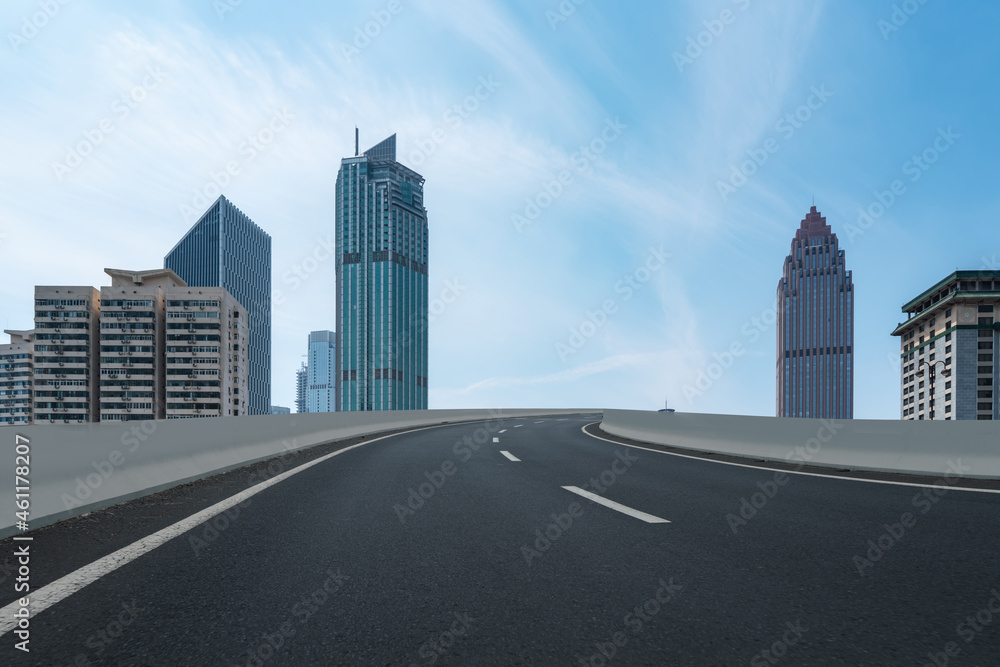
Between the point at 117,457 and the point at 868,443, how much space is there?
10345mm

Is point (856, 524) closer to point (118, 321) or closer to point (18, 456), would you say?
point (18, 456)

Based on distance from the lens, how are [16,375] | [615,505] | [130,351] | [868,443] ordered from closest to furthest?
1. [615,505]
2. [868,443]
3. [130,351]
4. [16,375]

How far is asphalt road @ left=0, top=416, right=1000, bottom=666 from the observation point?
263 cm

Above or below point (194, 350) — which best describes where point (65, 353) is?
below

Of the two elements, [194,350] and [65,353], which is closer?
[194,350]

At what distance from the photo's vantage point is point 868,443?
32.4 ft

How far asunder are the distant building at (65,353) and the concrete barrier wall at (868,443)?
162662mm

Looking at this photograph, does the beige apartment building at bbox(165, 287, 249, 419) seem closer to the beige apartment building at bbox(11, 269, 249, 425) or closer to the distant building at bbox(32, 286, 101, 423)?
→ the beige apartment building at bbox(11, 269, 249, 425)

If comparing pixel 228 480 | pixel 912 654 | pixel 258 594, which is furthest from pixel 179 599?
pixel 228 480

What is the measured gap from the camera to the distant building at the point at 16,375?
180625 millimetres

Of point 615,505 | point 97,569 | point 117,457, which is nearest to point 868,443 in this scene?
point 615,505

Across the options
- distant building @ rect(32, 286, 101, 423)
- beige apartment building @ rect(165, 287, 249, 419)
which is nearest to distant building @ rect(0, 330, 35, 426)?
distant building @ rect(32, 286, 101, 423)

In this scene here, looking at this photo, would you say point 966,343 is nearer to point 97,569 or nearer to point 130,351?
point 97,569

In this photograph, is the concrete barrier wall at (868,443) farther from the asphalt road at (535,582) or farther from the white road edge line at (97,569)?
the white road edge line at (97,569)
